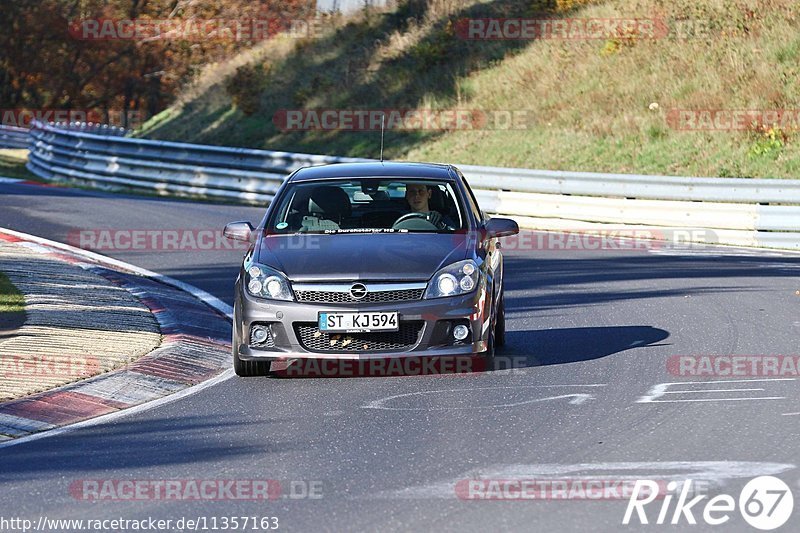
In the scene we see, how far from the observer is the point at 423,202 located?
11.2 meters

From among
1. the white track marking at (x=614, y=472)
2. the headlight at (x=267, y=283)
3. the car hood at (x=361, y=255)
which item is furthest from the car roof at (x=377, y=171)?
the white track marking at (x=614, y=472)

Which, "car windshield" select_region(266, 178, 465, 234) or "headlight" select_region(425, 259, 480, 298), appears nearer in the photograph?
"headlight" select_region(425, 259, 480, 298)

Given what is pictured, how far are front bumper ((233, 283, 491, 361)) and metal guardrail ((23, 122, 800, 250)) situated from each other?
11.2 m

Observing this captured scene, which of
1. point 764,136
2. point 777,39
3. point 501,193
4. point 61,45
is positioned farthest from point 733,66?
point 61,45

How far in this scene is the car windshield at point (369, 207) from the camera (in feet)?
36.0

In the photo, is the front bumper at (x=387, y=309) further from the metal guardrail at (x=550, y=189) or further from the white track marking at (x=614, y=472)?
the metal guardrail at (x=550, y=189)

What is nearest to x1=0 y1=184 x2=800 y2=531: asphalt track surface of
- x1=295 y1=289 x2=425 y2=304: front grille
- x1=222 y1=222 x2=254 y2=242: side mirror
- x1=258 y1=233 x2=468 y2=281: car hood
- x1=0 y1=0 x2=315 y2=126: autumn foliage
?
x1=295 y1=289 x2=425 y2=304: front grille

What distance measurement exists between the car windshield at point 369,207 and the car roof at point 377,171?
66 millimetres

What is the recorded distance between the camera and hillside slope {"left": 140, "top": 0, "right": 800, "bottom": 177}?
27625mm

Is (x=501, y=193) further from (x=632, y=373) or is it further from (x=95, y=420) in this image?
(x=95, y=420)

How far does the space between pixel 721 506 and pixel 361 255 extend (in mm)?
4363

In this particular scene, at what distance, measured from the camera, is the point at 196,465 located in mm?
7391

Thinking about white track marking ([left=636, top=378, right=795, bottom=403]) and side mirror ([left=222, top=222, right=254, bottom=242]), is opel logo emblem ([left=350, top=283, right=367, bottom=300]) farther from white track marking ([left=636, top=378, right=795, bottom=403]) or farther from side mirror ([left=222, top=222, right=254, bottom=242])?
white track marking ([left=636, top=378, right=795, bottom=403])

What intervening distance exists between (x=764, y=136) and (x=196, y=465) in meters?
20.7
